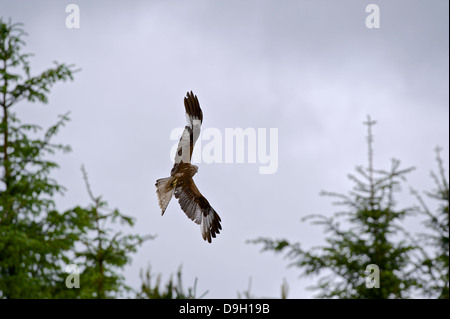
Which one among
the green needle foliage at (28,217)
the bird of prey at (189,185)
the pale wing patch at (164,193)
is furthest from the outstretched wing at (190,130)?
the green needle foliage at (28,217)

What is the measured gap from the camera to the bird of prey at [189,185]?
5.91 feet

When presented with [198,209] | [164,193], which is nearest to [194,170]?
[164,193]

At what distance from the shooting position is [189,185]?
1.98 meters

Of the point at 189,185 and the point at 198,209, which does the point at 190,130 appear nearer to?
the point at 189,185

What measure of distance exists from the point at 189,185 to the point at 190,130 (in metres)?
0.22

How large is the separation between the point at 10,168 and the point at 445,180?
1299cm

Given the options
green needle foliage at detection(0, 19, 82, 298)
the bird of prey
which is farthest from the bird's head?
green needle foliage at detection(0, 19, 82, 298)

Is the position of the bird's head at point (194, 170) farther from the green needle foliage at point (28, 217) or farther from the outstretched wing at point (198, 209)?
the green needle foliage at point (28, 217)

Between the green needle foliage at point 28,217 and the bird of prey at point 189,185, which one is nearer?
the bird of prey at point 189,185
